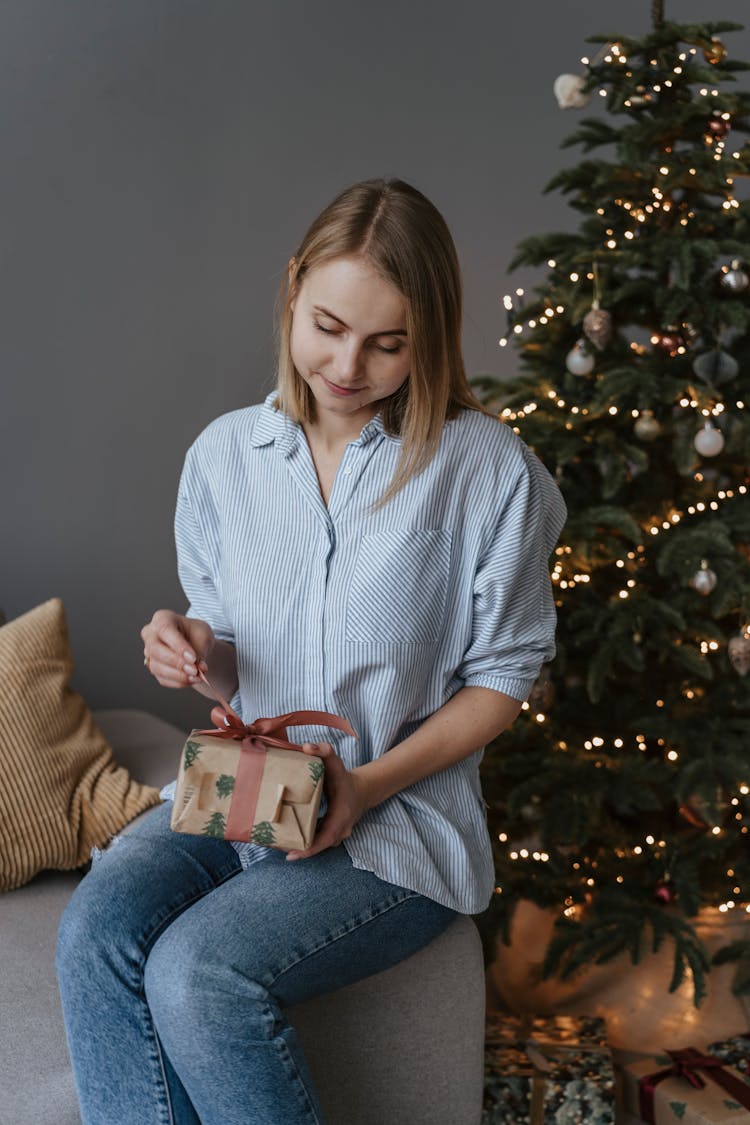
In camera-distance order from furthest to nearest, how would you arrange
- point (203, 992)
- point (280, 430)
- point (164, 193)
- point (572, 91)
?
point (164, 193), point (572, 91), point (280, 430), point (203, 992)

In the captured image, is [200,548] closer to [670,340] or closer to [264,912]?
[264,912]

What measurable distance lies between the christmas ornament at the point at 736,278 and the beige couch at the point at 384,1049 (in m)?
1.15

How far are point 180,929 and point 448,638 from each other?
455mm

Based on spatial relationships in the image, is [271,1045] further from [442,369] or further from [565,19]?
[565,19]

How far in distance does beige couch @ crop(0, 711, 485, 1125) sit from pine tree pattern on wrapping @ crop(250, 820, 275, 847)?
Answer: 27 centimetres

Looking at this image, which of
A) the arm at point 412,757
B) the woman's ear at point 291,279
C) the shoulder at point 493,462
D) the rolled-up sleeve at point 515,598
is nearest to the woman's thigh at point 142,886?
the arm at point 412,757

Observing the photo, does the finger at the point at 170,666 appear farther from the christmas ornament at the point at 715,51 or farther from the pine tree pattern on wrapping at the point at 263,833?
the christmas ornament at the point at 715,51

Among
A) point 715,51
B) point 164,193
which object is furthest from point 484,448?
point 164,193

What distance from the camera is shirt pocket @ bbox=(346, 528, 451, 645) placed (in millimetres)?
1369

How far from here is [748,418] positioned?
1.96 m

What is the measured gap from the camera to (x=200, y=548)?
1566 millimetres

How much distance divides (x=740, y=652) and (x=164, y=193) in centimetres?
152

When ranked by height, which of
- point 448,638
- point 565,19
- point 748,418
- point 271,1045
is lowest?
point 271,1045

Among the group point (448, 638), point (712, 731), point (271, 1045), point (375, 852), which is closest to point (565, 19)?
point (712, 731)
